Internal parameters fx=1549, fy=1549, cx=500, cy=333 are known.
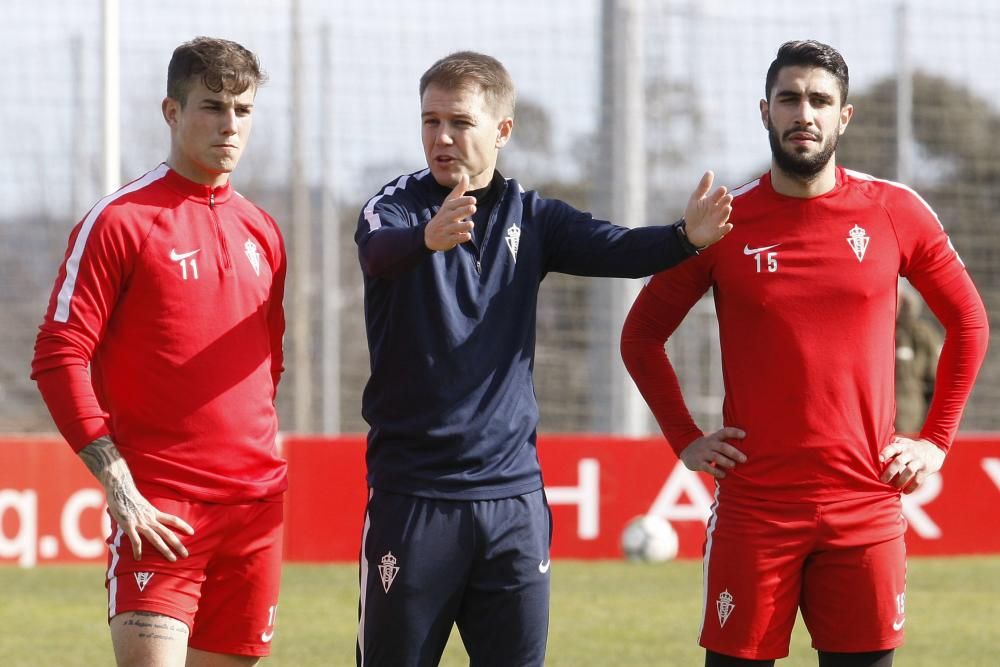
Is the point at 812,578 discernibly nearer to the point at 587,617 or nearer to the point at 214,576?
the point at 214,576

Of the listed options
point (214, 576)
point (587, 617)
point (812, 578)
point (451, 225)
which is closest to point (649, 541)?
point (587, 617)

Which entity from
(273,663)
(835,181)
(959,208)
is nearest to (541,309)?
(959,208)

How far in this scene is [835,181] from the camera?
180 inches

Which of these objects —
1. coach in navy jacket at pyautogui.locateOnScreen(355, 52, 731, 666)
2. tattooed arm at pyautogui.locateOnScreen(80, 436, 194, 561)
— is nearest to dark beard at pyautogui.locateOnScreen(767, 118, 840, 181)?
coach in navy jacket at pyautogui.locateOnScreen(355, 52, 731, 666)

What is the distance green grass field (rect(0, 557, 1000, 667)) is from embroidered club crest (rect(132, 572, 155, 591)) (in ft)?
9.99

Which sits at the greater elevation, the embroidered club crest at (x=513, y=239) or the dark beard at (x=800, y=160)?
the dark beard at (x=800, y=160)

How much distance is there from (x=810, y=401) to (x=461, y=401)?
1031mm

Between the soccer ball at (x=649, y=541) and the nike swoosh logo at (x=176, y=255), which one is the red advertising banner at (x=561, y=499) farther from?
the nike swoosh logo at (x=176, y=255)

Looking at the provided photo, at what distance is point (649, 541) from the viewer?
35.2 feet

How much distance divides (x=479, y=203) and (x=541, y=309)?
9.58 metres

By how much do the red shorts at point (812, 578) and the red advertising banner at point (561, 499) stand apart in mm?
6384

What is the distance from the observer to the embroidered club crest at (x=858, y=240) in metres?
4.45

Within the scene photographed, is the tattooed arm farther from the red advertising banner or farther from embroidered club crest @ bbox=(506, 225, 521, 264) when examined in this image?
the red advertising banner

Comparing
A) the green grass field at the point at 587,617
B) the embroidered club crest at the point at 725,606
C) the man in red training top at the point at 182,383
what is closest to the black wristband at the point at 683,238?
the embroidered club crest at the point at 725,606
